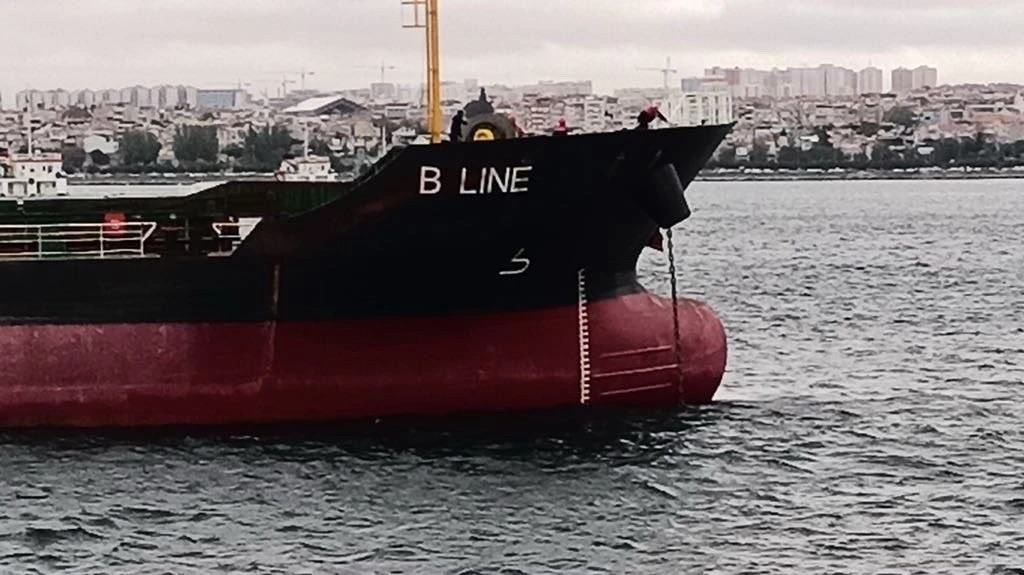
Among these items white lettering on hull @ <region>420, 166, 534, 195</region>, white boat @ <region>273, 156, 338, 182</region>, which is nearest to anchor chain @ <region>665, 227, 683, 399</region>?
white lettering on hull @ <region>420, 166, 534, 195</region>

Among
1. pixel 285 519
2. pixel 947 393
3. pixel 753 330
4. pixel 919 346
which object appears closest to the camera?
pixel 285 519

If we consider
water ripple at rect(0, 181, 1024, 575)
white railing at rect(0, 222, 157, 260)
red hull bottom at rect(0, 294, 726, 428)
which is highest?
white railing at rect(0, 222, 157, 260)

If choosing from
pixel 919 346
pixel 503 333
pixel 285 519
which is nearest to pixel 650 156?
pixel 503 333

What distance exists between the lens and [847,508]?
18.1 meters

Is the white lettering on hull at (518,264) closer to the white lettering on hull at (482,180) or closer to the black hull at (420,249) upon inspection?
the black hull at (420,249)

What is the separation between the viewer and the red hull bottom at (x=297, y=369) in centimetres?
2061

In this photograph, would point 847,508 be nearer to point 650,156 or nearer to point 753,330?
point 650,156

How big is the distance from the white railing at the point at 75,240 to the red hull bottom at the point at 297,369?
115cm

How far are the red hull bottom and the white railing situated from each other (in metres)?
1.15

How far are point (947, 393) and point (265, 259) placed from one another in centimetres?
1151

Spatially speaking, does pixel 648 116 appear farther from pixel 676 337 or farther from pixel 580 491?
pixel 580 491

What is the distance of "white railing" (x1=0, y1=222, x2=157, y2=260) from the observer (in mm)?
21344

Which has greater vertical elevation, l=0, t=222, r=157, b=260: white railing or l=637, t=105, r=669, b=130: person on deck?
l=637, t=105, r=669, b=130: person on deck

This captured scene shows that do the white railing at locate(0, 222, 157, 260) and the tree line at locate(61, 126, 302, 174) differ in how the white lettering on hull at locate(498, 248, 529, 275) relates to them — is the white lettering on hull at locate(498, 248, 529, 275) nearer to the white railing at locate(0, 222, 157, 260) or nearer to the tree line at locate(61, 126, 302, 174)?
the white railing at locate(0, 222, 157, 260)
